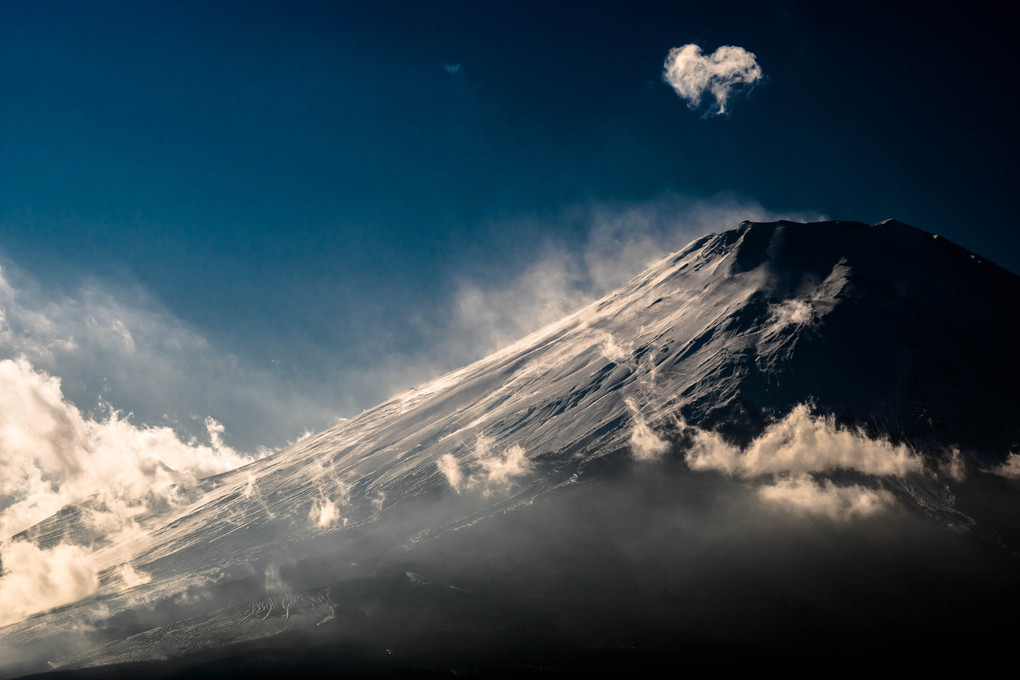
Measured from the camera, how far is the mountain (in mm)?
56094

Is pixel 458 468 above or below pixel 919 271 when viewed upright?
below

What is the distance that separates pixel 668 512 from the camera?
229ft

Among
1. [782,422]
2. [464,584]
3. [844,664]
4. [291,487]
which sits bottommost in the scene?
[844,664]

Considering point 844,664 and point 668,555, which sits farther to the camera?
point 668,555

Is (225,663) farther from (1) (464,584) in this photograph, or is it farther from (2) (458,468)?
(2) (458,468)

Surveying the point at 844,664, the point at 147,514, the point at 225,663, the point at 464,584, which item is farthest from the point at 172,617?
the point at 844,664

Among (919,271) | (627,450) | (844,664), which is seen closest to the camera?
(844,664)

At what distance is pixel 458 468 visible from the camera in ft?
255

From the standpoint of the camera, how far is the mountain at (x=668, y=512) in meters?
56.1

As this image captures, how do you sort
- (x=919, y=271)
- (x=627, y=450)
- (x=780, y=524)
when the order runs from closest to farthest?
(x=780, y=524) → (x=627, y=450) → (x=919, y=271)

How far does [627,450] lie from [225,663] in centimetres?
4412

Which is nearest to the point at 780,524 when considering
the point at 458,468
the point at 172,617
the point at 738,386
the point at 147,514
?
the point at 738,386

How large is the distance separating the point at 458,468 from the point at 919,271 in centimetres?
6758

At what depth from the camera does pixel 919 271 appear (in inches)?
3469
